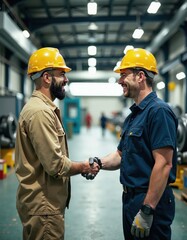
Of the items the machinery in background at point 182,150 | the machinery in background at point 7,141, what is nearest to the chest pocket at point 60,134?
the machinery in background at point 182,150

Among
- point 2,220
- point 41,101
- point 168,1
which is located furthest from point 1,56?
point 41,101

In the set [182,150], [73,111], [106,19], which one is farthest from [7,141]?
[73,111]

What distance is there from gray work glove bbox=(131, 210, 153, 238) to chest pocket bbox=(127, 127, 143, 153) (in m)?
0.43

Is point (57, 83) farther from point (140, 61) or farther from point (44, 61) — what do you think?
point (140, 61)

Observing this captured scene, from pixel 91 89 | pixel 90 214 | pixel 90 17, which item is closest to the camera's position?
pixel 90 214

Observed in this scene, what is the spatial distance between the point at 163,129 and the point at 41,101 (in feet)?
3.03

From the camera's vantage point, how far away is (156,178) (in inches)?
77.2

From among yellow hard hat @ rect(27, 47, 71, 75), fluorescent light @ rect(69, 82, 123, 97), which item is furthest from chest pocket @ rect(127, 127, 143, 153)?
fluorescent light @ rect(69, 82, 123, 97)

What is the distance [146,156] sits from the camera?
211cm

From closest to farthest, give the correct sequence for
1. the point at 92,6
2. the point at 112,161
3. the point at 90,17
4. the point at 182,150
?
the point at 112,161 < the point at 182,150 < the point at 92,6 < the point at 90,17

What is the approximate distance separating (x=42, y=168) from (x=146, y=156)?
761mm

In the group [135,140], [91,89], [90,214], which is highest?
[91,89]

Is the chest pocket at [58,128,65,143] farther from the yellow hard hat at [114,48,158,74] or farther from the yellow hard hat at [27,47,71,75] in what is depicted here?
the yellow hard hat at [114,48,158,74]

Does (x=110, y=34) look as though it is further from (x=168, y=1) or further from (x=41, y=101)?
(x=41, y=101)
